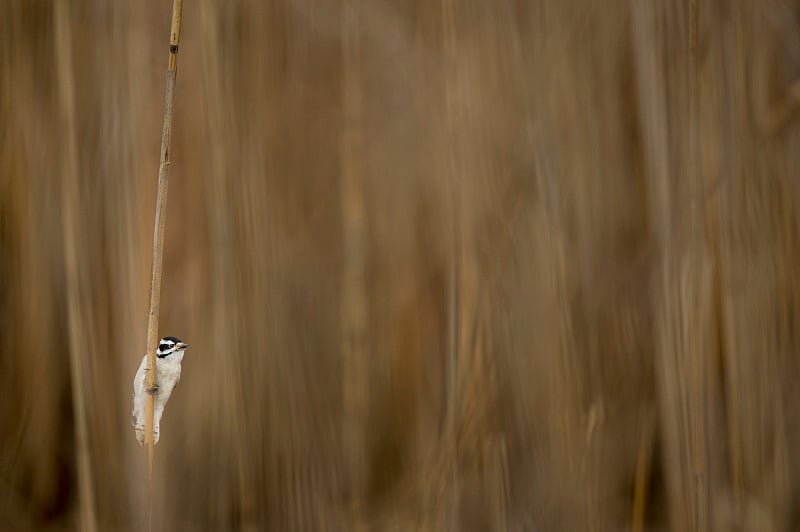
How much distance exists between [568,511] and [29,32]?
0.87 meters

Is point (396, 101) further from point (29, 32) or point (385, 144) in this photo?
point (29, 32)

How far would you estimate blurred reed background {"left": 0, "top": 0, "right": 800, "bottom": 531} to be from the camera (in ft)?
2.37

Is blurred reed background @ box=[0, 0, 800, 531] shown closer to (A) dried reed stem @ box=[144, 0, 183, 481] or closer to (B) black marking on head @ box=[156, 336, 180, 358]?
(B) black marking on head @ box=[156, 336, 180, 358]

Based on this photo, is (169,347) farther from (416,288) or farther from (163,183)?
(416,288)

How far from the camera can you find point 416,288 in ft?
2.60

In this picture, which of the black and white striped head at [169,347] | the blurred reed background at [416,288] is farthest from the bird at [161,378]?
the blurred reed background at [416,288]

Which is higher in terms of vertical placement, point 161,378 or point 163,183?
point 163,183

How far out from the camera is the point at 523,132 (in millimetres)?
757

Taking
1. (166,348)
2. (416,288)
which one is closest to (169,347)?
(166,348)

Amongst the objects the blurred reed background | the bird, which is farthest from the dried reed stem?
the blurred reed background

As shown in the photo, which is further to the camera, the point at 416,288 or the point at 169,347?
the point at 416,288

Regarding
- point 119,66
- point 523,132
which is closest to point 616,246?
point 523,132

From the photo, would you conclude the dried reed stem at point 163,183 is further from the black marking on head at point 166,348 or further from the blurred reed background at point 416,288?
the blurred reed background at point 416,288

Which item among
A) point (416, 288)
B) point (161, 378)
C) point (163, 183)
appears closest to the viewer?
point (163, 183)
